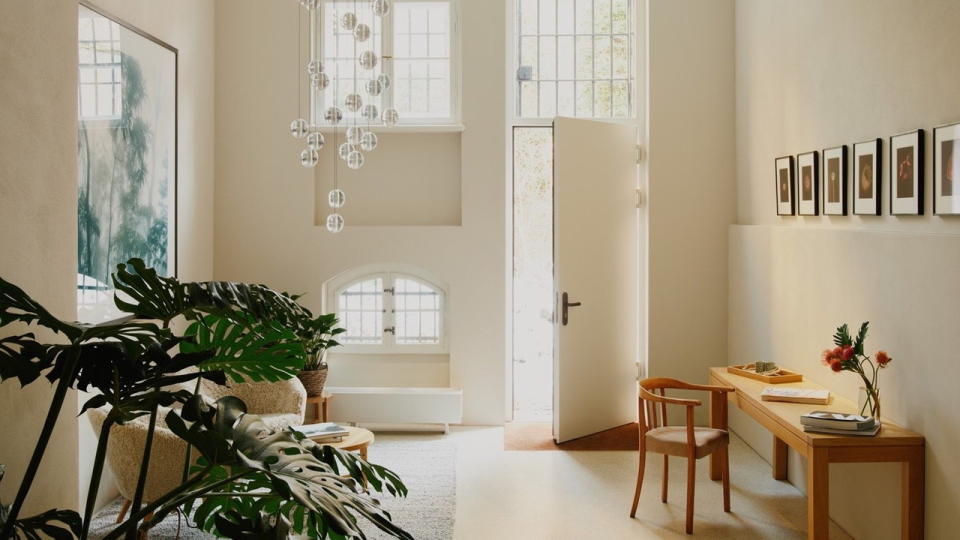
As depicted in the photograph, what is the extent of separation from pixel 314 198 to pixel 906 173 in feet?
15.1

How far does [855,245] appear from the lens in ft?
15.7

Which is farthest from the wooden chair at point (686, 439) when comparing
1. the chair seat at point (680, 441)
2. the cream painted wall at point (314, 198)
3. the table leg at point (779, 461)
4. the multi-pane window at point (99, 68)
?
the multi-pane window at point (99, 68)

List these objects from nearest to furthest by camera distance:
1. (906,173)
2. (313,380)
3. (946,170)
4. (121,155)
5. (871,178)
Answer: (946,170), (906,173), (871,178), (121,155), (313,380)

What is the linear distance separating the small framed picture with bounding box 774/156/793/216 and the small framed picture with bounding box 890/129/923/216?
1.42 metres

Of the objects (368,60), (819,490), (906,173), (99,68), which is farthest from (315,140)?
(819,490)

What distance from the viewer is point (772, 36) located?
6.32 meters

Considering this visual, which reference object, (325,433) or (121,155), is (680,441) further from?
(121,155)

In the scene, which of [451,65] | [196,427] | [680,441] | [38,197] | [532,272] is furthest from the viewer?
[532,272]

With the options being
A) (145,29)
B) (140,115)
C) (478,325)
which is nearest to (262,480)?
(140,115)

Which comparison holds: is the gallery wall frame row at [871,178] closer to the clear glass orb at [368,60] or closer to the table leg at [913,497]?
the table leg at [913,497]

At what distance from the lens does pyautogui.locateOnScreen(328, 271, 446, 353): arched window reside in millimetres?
7602

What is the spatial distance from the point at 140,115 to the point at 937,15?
4411 mm

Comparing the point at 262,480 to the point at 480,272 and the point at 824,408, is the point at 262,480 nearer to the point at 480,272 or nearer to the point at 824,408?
the point at 824,408

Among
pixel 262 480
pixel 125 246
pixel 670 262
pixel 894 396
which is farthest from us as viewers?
pixel 670 262
